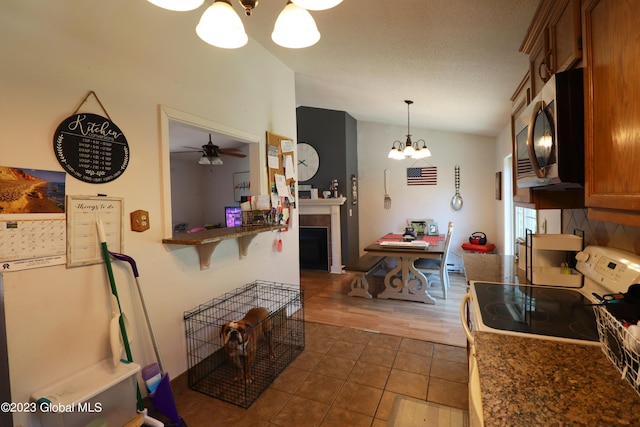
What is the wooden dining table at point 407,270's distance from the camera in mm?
3709

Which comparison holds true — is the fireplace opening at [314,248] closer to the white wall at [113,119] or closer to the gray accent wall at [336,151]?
the gray accent wall at [336,151]

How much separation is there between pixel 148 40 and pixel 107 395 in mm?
1964

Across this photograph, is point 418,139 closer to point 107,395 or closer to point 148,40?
point 148,40

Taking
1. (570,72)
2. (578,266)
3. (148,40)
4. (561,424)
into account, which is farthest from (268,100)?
(561,424)

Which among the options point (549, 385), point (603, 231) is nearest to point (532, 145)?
point (603, 231)

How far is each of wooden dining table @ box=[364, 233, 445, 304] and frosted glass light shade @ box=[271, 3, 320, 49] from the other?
2.98 meters

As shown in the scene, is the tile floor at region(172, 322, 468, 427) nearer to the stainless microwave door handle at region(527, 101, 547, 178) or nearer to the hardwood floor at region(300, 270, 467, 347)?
the hardwood floor at region(300, 270, 467, 347)

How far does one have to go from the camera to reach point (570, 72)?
1063 mm

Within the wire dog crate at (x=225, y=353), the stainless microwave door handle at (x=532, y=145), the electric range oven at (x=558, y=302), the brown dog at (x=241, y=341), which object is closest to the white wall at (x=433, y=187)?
the wire dog crate at (x=225, y=353)

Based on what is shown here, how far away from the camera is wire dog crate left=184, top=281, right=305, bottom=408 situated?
209 centimetres

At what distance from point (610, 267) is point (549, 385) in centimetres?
81

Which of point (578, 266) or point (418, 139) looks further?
point (418, 139)

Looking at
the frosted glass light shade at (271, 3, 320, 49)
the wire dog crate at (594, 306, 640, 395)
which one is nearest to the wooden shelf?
the frosted glass light shade at (271, 3, 320, 49)

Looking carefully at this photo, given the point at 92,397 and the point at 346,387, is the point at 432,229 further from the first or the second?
the point at 92,397
